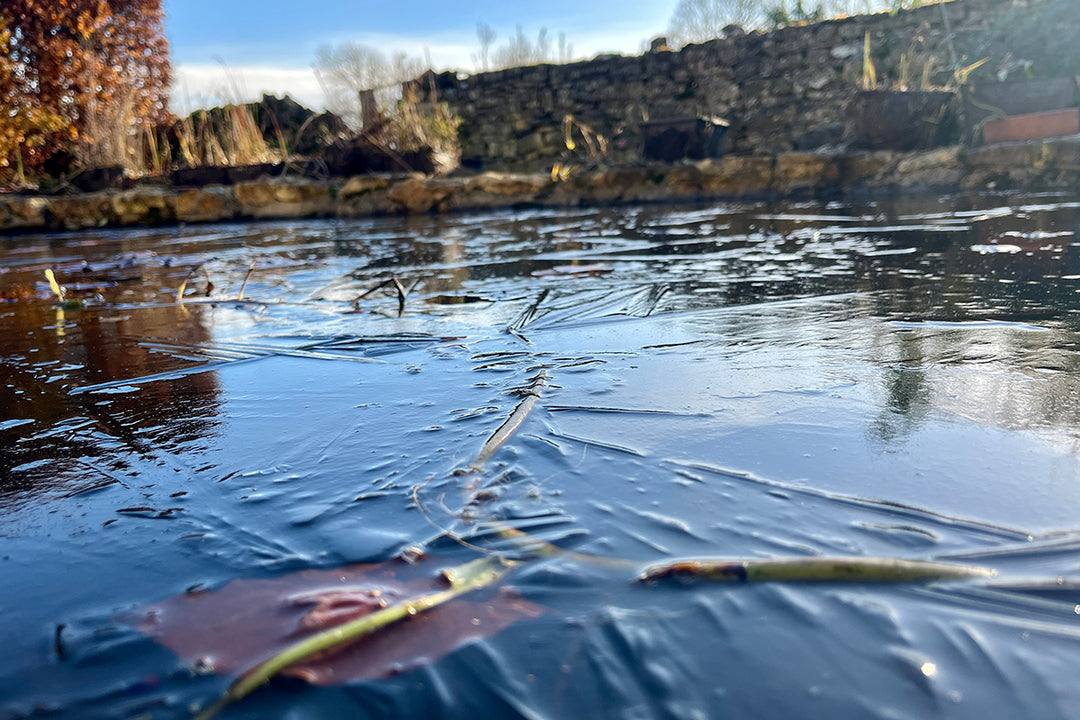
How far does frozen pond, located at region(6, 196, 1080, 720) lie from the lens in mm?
639

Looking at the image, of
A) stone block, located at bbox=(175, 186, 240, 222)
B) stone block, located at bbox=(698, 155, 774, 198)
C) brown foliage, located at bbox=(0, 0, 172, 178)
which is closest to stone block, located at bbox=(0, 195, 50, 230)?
stone block, located at bbox=(175, 186, 240, 222)

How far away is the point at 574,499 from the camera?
98 centimetres

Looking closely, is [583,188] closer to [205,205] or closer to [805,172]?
[805,172]

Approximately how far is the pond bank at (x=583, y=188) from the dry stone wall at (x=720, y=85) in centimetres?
270

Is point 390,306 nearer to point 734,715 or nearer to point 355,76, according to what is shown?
point 734,715

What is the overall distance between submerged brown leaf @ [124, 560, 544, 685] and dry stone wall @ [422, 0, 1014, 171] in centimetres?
997

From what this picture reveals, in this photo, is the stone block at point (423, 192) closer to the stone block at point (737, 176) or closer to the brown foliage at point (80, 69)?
the stone block at point (737, 176)

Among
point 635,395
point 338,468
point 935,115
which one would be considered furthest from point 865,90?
point 338,468

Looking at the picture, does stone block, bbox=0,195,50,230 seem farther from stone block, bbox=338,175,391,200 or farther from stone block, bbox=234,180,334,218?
stone block, bbox=338,175,391,200

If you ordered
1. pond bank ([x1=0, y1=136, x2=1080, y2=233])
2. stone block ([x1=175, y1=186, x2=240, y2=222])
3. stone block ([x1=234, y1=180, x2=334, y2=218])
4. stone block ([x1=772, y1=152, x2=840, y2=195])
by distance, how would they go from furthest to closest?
stone block ([x1=175, y1=186, x2=240, y2=222]) < stone block ([x1=234, y1=180, x2=334, y2=218]) < stone block ([x1=772, y1=152, x2=840, y2=195]) < pond bank ([x1=0, y1=136, x2=1080, y2=233])

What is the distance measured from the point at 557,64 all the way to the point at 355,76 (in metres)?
3.61

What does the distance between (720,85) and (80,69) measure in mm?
10271

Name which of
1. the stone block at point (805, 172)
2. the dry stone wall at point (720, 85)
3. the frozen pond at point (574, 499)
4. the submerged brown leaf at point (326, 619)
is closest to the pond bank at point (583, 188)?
the stone block at point (805, 172)

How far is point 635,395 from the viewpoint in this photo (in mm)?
1411
